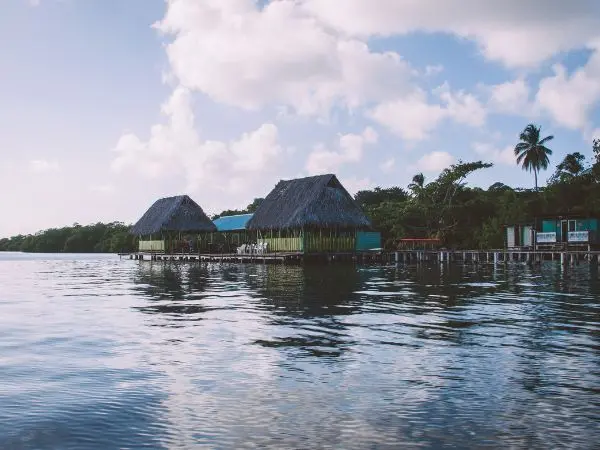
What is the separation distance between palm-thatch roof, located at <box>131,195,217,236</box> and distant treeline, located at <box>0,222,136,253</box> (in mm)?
31785

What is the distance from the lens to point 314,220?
43844 millimetres

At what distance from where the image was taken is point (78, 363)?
9273 millimetres

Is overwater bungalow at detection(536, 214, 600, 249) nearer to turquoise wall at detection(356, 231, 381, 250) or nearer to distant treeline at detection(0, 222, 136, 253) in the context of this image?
turquoise wall at detection(356, 231, 381, 250)

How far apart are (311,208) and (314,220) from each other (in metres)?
1.17

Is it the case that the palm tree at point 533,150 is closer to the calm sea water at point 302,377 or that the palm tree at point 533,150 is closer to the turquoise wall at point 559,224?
the turquoise wall at point 559,224

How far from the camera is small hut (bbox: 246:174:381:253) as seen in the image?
44781mm

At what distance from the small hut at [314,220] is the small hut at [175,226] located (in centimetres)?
938

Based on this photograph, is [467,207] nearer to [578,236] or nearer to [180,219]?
[578,236]

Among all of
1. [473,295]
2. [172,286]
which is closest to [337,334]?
[473,295]

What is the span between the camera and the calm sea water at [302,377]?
5840 millimetres

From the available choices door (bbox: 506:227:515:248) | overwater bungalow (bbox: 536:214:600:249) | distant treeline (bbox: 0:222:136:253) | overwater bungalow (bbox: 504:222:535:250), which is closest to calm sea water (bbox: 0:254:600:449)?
overwater bungalow (bbox: 536:214:600:249)

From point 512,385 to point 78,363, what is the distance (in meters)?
5.99

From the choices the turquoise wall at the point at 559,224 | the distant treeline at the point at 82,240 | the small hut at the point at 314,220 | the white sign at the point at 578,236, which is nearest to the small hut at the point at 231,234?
the small hut at the point at 314,220

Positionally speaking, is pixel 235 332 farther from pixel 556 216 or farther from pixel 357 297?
pixel 556 216
